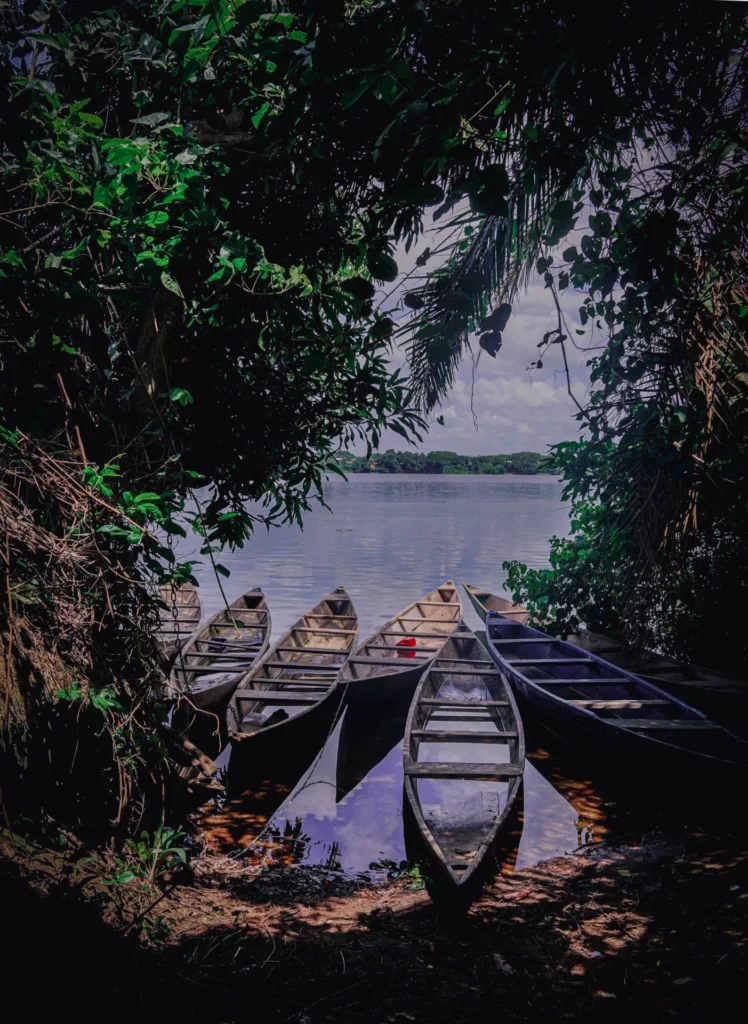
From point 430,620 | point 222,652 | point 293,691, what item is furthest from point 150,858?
point 430,620

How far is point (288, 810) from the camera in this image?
15.1 feet

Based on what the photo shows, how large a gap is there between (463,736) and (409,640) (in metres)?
2.70

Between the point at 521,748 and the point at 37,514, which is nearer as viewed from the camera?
the point at 37,514

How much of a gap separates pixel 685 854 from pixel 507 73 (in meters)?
3.61

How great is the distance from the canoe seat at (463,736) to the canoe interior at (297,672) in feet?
2.81

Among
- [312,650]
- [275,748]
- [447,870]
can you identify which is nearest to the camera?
[447,870]

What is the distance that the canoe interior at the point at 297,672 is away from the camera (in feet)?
16.6

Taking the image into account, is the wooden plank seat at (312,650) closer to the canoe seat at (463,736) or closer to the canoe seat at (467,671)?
the canoe seat at (467,671)

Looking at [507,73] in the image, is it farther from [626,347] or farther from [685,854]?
[685,854]

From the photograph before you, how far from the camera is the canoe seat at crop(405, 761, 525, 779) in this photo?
3.82 m

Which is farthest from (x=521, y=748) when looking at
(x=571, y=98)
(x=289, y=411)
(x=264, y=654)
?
(x=571, y=98)

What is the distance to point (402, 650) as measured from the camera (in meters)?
7.00

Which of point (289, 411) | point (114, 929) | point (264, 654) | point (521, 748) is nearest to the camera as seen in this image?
point (114, 929)

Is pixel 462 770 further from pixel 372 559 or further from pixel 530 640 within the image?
pixel 372 559
